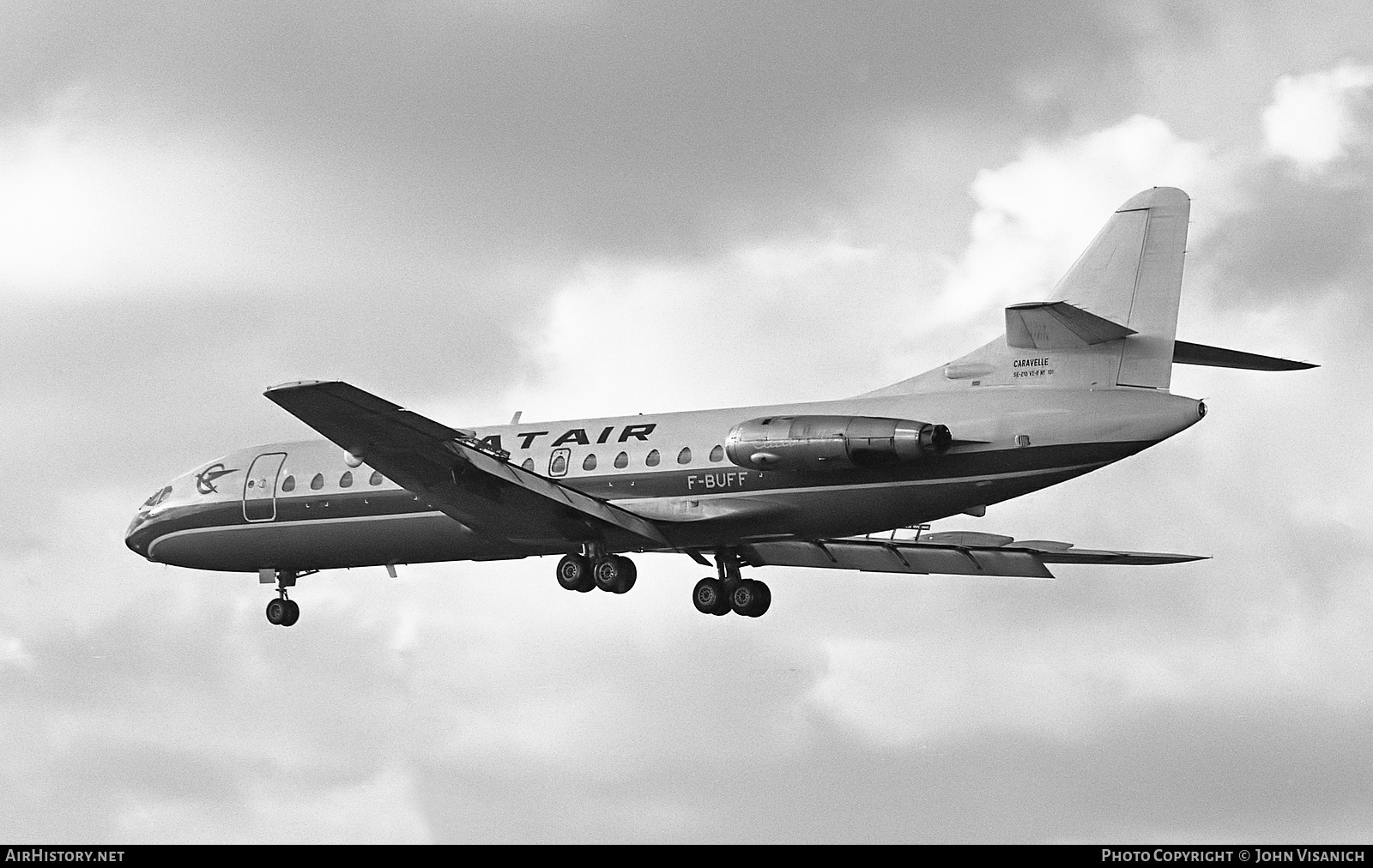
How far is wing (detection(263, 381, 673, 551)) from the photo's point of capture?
33312 mm

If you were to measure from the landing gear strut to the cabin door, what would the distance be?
4.66 feet

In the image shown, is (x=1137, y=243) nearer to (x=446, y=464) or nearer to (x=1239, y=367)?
(x=1239, y=367)

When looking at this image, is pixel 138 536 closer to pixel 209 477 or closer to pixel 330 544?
pixel 209 477

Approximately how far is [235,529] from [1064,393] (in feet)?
57.4

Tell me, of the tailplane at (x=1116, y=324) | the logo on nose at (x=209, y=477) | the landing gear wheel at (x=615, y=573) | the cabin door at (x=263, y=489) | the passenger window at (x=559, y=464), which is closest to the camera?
the tailplane at (x=1116, y=324)

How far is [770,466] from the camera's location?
34062mm

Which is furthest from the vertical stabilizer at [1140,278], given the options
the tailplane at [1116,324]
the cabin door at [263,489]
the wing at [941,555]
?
the cabin door at [263,489]

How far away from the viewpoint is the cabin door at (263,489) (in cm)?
4097

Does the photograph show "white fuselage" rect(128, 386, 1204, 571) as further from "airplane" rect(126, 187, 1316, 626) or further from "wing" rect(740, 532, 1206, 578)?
Result: "wing" rect(740, 532, 1206, 578)

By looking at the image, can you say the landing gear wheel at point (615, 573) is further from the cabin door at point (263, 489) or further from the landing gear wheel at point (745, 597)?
the cabin door at point (263, 489)

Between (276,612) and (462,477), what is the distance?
856 centimetres

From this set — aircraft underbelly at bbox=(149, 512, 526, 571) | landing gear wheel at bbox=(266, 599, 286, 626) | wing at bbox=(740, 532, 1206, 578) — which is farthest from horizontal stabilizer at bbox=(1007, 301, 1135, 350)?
landing gear wheel at bbox=(266, 599, 286, 626)
